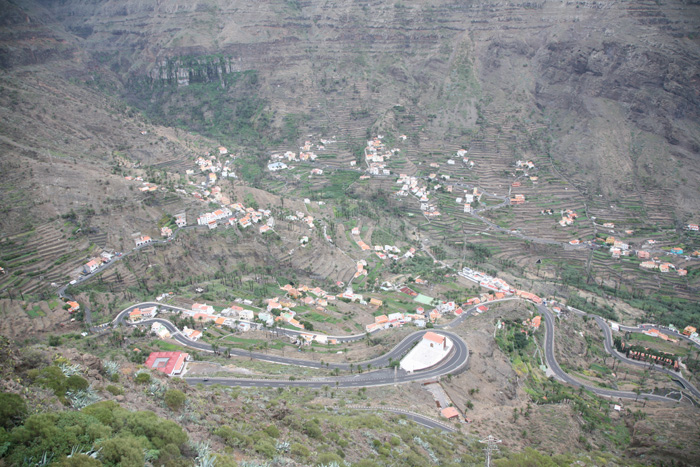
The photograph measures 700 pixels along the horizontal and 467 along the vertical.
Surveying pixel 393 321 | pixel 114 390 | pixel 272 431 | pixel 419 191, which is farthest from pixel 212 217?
pixel 114 390

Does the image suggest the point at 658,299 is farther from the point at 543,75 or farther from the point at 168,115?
the point at 168,115

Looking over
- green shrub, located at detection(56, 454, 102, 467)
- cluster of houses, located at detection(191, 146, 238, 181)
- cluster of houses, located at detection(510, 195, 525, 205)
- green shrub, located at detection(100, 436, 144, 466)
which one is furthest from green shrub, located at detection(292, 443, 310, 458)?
cluster of houses, located at detection(510, 195, 525, 205)

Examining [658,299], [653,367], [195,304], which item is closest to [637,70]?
[658,299]

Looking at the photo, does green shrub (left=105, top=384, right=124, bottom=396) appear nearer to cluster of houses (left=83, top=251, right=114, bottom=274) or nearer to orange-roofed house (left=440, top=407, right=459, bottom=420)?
orange-roofed house (left=440, top=407, right=459, bottom=420)

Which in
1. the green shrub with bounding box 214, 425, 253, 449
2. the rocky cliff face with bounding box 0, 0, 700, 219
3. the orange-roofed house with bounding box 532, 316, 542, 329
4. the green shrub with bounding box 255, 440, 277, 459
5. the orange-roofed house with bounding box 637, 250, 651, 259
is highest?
the rocky cliff face with bounding box 0, 0, 700, 219

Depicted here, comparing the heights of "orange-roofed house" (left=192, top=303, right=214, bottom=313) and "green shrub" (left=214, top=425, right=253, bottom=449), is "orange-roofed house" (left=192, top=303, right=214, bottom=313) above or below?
below

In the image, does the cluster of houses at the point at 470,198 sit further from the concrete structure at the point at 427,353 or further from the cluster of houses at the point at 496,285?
the concrete structure at the point at 427,353

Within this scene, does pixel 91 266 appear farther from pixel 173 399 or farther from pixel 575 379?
pixel 575 379
